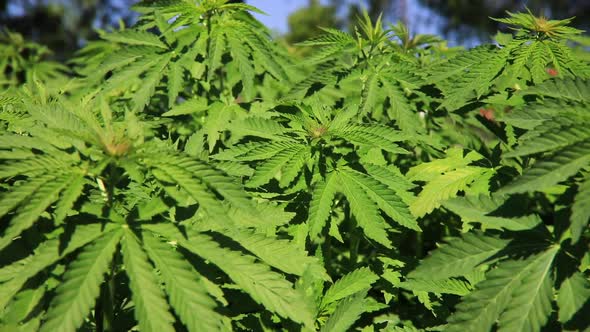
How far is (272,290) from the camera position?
1.53m

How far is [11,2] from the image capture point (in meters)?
25.1

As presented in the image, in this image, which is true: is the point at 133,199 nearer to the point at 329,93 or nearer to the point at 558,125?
the point at 558,125

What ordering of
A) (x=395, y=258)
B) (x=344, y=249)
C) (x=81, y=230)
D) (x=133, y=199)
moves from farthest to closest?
(x=344, y=249), (x=395, y=258), (x=133, y=199), (x=81, y=230)

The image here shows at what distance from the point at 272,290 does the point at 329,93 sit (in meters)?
2.21

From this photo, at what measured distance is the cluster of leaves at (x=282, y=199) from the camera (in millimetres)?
1401

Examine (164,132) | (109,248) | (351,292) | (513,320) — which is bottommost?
(513,320)

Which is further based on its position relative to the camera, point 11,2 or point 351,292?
point 11,2

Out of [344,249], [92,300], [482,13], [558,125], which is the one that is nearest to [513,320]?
[558,125]

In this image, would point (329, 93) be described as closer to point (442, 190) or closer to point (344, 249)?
point (344, 249)

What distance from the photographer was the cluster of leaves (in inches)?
55.2

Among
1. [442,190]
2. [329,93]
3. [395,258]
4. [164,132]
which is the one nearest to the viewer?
[442,190]

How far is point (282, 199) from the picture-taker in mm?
2264

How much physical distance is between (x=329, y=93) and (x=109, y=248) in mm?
2367

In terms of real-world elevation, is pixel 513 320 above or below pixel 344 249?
below
